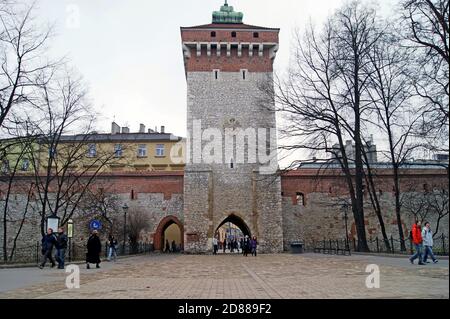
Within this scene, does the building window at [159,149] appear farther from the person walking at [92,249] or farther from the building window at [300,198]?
the person walking at [92,249]

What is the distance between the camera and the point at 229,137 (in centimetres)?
3444

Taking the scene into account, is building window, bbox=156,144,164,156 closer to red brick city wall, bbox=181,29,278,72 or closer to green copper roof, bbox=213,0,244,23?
green copper roof, bbox=213,0,244,23

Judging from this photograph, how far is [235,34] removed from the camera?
35594 millimetres

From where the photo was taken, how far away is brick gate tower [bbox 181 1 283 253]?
1315 inches

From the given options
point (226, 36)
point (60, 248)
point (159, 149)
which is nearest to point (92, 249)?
point (60, 248)

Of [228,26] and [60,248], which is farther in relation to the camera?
[228,26]

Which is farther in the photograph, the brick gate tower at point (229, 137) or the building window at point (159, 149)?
the building window at point (159, 149)

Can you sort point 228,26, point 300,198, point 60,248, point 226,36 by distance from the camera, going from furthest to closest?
1. point 300,198
2. point 228,26
3. point 226,36
4. point 60,248

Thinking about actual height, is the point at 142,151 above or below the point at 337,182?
above

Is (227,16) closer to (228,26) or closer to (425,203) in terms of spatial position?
(228,26)

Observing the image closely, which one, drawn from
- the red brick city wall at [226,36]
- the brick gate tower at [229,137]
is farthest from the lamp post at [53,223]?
the red brick city wall at [226,36]

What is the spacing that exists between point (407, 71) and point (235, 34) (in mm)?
21193

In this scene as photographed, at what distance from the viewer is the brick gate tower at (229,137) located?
110ft
